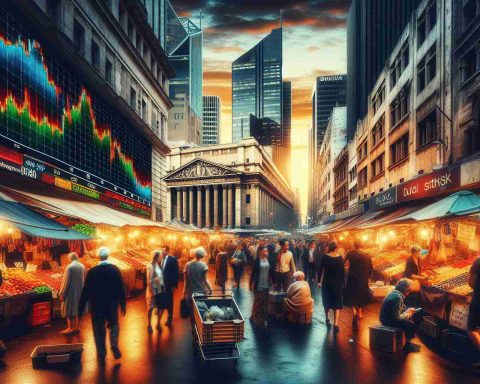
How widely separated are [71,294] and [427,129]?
58.5 feet

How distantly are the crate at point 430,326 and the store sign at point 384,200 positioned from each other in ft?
41.7

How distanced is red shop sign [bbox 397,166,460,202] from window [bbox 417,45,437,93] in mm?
5289

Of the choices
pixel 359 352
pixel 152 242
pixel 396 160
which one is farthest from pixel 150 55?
pixel 359 352

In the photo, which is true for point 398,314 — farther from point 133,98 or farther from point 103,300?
point 133,98

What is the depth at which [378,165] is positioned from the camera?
1258 inches

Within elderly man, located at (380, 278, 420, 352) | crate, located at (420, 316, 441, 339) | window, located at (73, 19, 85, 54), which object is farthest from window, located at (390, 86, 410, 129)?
elderly man, located at (380, 278, 420, 352)

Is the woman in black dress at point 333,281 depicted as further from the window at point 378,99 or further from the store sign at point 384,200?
the window at point 378,99

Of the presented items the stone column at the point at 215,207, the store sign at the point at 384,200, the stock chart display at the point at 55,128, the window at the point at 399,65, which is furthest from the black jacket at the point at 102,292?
the stone column at the point at 215,207

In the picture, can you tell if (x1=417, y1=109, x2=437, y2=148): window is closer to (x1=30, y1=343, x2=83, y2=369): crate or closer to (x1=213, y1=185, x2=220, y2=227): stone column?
(x1=30, y1=343, x2=83, y2=369): crate

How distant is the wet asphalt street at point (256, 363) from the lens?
6.62 meters

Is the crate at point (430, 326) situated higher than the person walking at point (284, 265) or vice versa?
the person walking at point (284, 265)

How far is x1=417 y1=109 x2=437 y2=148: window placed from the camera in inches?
796

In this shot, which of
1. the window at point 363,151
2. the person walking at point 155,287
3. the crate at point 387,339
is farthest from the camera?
the window at point 363,151

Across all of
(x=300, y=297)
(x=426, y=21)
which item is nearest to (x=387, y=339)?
(x=300, y=297)
